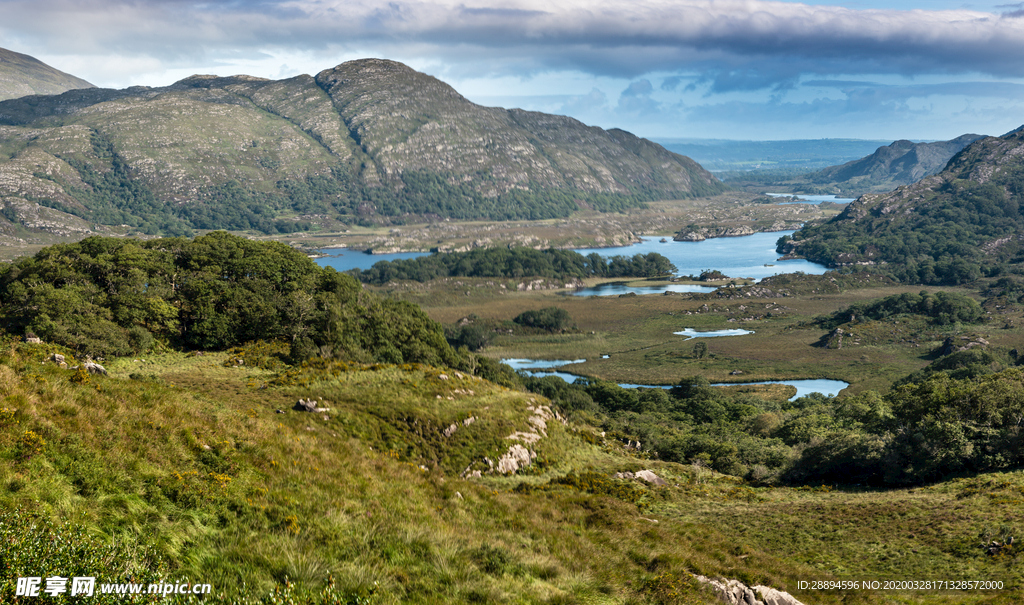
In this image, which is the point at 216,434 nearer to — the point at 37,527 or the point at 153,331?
the point at 37,527

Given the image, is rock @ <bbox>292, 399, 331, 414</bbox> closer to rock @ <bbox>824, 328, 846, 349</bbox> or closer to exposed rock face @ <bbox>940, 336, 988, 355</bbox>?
exposed rock face @ <bbox>940, 336, 988, 355</bbox>

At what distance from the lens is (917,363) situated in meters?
130

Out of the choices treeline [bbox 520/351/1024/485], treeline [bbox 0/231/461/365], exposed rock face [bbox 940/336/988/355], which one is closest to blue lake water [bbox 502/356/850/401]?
exposed rock face [bbox 940/336/988/355]

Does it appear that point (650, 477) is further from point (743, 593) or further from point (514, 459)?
point (743, 593)

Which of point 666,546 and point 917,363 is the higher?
point 666,546

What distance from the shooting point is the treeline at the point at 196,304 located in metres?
55.7

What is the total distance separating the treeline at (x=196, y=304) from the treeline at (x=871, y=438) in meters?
29.3

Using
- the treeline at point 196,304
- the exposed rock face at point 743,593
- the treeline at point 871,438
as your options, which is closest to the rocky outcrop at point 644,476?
the treeline at point 871,438

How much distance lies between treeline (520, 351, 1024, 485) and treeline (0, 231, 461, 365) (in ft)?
96.2

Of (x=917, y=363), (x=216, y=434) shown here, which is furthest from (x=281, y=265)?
(x=917, y=363)

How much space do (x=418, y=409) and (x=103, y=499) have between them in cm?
2663

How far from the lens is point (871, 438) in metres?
49.9

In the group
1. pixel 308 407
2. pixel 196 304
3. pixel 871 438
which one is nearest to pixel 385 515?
pixel 308 407

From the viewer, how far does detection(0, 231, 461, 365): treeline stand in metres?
55.7
